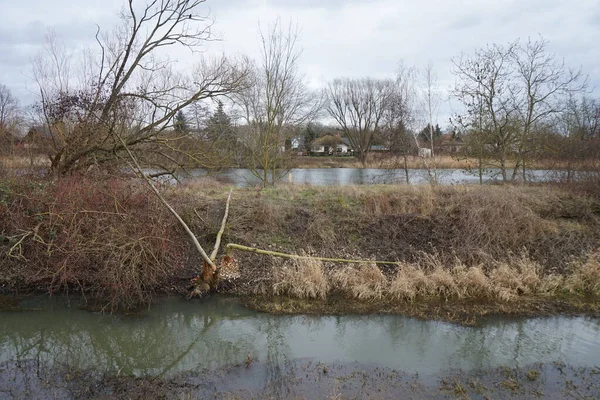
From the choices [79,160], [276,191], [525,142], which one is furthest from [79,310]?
[525,142]

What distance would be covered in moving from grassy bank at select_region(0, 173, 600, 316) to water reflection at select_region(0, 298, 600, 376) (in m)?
0.67

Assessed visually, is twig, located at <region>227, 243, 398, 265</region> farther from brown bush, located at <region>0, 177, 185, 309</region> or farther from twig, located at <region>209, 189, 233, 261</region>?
brown bush, located at <region>0, 177, 185, 309</region>

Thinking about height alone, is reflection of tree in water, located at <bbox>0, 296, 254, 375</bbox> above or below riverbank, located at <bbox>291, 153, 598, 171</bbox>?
below

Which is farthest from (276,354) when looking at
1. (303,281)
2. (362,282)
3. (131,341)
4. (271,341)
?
(362,282)

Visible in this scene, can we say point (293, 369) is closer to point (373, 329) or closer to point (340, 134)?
point (373, 329)

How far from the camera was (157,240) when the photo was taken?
32.8 feet

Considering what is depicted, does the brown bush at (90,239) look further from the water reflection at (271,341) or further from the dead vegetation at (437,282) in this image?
the dead vegetation at (437,282)

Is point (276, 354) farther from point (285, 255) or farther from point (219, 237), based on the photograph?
point (219, 237)

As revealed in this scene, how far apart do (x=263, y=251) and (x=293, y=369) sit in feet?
14.5

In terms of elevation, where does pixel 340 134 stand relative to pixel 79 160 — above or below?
above

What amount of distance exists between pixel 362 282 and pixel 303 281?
139 cm

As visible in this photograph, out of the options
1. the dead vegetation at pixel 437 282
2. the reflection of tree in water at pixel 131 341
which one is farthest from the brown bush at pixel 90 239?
the dead vegetation at pixel 437 282

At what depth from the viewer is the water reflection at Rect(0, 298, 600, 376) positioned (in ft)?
23.6

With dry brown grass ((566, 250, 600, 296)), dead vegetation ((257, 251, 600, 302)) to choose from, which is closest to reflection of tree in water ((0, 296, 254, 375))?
dead vegetation ((257, 251, 600, 302))
